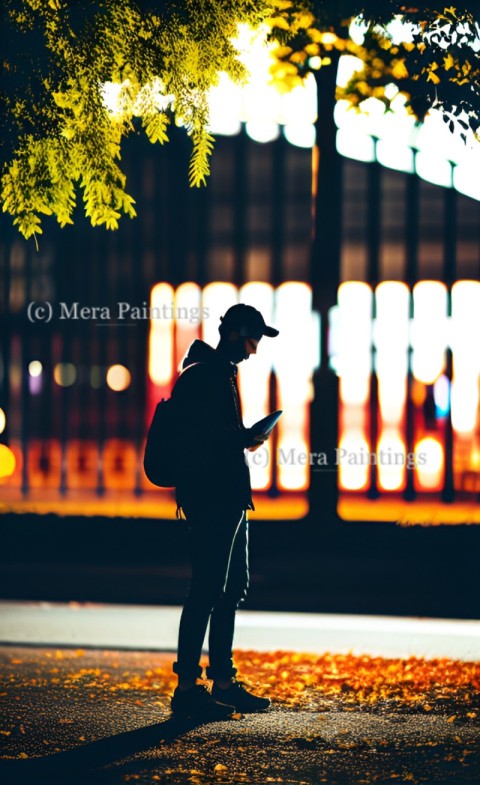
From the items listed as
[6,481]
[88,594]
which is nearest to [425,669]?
[88,594]

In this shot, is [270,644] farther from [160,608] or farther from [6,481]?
[6,481]

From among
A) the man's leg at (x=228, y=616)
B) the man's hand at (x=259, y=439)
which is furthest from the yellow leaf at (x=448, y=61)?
the man's leg at (x=228, y=616)

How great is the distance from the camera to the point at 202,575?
18.9 feet

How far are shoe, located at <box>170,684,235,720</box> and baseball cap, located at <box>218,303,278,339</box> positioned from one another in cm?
185

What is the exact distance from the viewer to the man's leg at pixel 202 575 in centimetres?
574

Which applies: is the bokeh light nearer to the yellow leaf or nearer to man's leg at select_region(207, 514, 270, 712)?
the yellow leaf

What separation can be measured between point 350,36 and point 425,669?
20.6ft

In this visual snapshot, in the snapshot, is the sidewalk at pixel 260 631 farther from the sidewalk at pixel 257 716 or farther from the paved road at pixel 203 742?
the paved road at pixel 203 742

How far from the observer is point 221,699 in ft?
19.5

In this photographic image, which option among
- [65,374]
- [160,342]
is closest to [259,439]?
[65,374]

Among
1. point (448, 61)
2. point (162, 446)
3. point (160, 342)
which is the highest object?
point (448, 61)

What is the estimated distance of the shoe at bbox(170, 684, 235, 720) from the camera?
18.7ft

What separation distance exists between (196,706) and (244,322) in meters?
1.98

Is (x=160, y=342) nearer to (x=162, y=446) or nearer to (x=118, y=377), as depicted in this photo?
(x=118, y=377)
